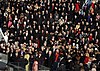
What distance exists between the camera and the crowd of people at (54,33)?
35312 mm

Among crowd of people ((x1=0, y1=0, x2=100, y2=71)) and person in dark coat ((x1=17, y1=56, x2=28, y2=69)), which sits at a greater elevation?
crowd of people ((x1=0, y1=0, x2=100, y2=71))

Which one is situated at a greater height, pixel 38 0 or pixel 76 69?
pixel 38 0

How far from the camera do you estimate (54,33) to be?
3916 centimetres

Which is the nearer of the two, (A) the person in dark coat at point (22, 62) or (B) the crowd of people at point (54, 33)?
(B) the crowd of people at point (54, 33)

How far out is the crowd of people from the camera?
1390 inches

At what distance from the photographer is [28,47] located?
126 feet

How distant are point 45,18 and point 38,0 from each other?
13.6 ft

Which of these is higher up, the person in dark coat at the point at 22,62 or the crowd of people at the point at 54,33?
the crowd of people at the point at 54,33

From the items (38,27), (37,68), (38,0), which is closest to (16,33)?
(38,27)

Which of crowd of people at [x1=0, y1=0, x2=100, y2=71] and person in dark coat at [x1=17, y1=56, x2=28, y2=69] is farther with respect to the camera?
person in dark coat at [x1=17, y1=56, x2=28, y2=69]

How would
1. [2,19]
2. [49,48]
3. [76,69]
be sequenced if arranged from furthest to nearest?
[2,19], [49,48], [76,69]

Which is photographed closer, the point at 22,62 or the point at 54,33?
the point at 22,62

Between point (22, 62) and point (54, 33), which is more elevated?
point (54, 33)

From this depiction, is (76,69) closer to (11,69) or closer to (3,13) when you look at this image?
(11,69)
